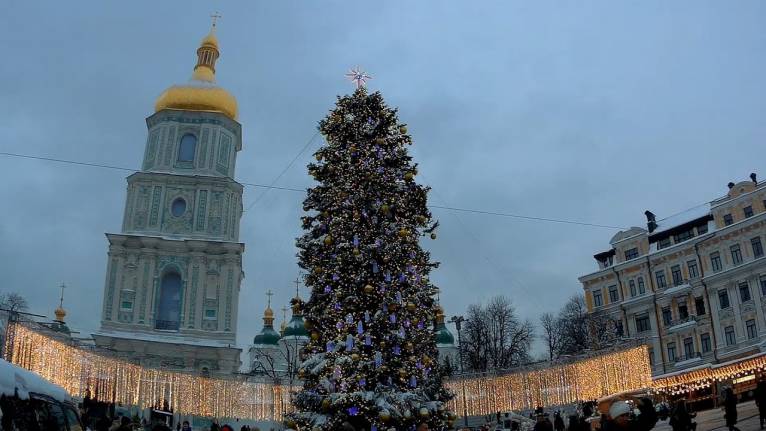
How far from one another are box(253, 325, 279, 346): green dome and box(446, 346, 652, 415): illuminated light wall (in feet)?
120

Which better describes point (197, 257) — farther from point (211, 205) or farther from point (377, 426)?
point (377, 426)

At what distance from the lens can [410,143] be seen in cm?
1470

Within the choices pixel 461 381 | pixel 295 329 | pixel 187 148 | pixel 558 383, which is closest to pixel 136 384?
pixel 461 381

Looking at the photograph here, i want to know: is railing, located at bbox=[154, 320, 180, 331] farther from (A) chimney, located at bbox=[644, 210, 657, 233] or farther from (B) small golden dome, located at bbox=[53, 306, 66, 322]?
(A) chimney, located at bbox=[644, 210, 657, 233]

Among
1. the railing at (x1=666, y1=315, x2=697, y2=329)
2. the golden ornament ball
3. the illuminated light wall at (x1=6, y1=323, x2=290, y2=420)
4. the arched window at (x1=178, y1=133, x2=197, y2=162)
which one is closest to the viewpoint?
the golden ornament ball

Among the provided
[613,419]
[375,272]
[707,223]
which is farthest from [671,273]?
[613,419]

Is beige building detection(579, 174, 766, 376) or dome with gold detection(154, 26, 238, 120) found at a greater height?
dome with gold detection(154, 26, 238, 120)

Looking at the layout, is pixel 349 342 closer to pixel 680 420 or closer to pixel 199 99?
pixel 680 420

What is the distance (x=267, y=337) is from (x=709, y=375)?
36.9 metres

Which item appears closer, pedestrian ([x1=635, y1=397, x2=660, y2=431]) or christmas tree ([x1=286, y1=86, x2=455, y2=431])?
pedestrian ([x1=635, y1=397, x2=660, y2=431])

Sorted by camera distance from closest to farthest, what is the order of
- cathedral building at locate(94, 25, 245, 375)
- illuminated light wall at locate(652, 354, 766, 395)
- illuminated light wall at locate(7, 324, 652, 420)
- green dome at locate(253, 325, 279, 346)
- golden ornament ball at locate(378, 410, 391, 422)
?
golden ornament ball at locate(378, 410, 391, 422)
illuminated light wall at locate(7, 324, 652, 420)
illuminated light wall at locate(652, 354, 766, 395)
cathedral building at locate(94, 25, 245, 375)
green dome at locate(253, 325, 279, 346)

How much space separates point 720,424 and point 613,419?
→ 15.0 meters

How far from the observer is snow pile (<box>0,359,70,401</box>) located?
21.4 feet

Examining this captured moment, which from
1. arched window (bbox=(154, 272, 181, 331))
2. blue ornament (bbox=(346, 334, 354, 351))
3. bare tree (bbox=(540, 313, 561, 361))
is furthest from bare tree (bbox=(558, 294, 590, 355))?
blue ornament (bbox=(346, 334, 354, 351))
